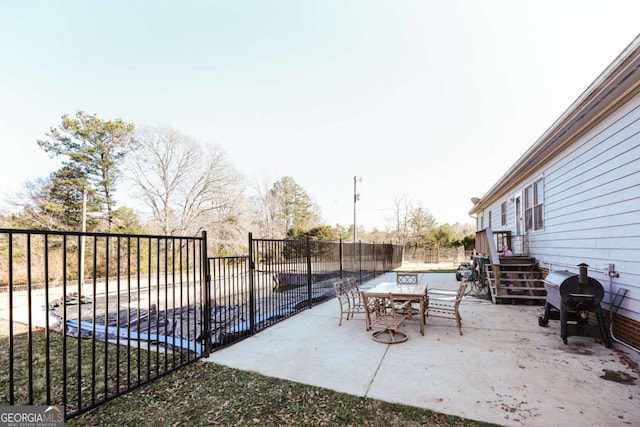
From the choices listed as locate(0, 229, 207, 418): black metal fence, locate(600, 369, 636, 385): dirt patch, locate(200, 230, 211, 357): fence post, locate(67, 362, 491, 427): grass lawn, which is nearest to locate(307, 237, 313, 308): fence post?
locate(0, 229, 207, 418): black metal fence

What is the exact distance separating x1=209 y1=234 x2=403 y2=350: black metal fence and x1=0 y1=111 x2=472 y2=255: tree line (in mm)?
12843

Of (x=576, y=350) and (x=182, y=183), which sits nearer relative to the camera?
(x=576, y=350)

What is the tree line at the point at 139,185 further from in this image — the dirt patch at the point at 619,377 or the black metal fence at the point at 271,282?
the dirt patch at the point at 619,377

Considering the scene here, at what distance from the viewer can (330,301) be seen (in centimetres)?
765

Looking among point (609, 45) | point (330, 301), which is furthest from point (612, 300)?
point (609, 45)

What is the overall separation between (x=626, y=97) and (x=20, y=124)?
27.7 meters

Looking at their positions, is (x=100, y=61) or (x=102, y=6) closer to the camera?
(x=102, y=6)

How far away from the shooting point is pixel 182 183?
19.6m

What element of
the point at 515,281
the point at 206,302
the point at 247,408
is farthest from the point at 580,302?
the point at 206,302

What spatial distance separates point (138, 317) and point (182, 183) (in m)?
18.8

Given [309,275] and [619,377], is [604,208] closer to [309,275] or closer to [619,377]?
[619,377]

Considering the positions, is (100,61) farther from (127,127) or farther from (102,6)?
(127,127)

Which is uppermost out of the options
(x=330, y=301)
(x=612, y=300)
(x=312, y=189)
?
(x=312, y=189)

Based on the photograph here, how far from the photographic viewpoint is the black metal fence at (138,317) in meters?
2.47
